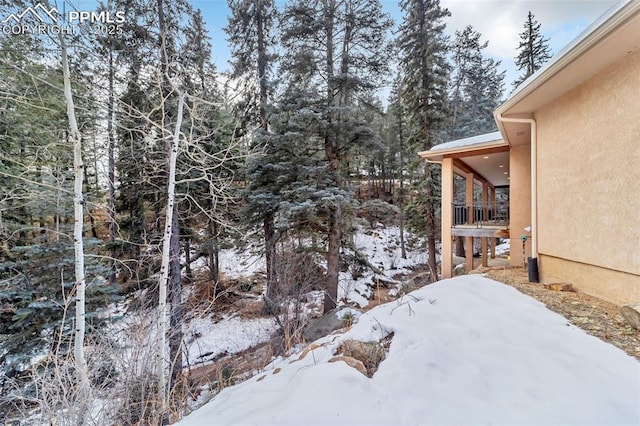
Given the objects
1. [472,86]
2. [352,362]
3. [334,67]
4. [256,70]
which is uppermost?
[472,86]

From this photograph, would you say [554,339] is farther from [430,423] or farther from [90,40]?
[90,40]

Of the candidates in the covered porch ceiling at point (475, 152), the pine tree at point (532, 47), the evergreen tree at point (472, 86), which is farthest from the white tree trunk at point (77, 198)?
the pine tree at point (532, 47)

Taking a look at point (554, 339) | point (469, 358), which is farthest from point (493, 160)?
point (469, 358)

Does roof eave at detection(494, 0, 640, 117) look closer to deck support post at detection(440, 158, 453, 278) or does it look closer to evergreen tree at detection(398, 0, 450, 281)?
deck support post at detection(440, 158, 453, 278)

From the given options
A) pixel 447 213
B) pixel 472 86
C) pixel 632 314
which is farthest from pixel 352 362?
pixel 472 86

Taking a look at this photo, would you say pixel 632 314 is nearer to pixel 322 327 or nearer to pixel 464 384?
pixel 464 384

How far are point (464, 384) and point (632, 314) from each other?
8.14 feet

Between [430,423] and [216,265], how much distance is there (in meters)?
12.3

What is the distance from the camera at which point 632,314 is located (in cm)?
311

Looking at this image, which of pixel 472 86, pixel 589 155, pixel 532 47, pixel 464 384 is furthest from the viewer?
pixel 472 86

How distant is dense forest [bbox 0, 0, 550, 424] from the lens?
178 inches

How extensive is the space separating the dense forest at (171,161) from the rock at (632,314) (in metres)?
5.50

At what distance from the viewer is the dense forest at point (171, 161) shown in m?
4.52

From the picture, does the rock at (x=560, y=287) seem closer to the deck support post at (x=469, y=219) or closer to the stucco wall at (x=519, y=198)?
the stucco wall at (x=519, y=198)
